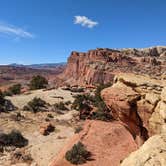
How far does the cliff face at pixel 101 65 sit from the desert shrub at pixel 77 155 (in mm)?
53697

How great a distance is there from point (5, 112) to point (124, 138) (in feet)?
55.9

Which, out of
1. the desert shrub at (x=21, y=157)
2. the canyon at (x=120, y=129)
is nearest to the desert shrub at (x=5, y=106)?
the canyon at (x=120, y=129)

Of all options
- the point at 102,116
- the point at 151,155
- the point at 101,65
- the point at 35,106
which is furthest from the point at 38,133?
the point at 101,65

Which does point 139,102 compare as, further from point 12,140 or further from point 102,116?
point 102,116

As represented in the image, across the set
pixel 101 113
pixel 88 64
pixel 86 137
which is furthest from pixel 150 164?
pixel 88 64

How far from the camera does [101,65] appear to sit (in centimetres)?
8950

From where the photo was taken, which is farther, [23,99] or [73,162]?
[23,99]

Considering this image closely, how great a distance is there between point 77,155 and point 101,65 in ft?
247

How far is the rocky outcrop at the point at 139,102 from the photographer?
10438 mm

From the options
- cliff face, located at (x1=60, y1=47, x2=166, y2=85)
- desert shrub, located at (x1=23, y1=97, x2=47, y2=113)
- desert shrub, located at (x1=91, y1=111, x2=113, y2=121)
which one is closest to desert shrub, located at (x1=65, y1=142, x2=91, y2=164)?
desert shrub, located at (x1=91, y1=111, x2=113, y2=121)

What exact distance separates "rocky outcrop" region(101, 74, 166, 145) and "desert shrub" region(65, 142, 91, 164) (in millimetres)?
3828

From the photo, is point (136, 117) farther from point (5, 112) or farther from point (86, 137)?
point (5, 112)

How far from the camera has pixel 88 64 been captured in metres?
98.7

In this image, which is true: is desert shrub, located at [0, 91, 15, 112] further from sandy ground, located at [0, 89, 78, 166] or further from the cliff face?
the cliff face
